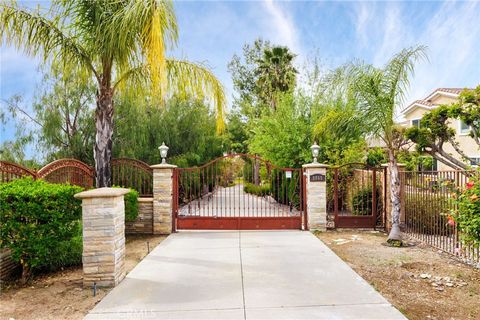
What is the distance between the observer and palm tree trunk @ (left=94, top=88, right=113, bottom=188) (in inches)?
291

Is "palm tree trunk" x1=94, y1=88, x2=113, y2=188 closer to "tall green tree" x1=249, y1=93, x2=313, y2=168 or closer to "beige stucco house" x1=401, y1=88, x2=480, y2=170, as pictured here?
"tall green tree" x1=249, y1=93, x2=313, y2=168

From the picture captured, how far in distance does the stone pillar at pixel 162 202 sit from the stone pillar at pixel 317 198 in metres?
3.59

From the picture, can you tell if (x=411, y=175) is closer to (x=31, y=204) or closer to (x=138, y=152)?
(x=31, y=204)

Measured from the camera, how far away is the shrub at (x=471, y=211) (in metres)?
4.52

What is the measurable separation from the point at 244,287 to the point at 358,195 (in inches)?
253

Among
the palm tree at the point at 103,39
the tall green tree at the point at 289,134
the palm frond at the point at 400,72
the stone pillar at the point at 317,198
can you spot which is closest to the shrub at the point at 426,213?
the stone pillar at the point at 317,198

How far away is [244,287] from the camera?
440 centimetres

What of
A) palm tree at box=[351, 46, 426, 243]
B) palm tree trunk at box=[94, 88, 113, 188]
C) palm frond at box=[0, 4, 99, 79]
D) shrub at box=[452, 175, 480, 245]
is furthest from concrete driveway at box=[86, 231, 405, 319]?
palm frond at box=[0, 4, 99, 79]

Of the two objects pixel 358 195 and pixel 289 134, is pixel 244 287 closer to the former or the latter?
pixel 358 195

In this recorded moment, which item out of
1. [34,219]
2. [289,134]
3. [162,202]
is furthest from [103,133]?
[289,134]

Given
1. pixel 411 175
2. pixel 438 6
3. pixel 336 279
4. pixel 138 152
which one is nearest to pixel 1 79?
pixel 138 152

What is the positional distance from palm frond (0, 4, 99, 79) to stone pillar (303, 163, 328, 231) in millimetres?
5770

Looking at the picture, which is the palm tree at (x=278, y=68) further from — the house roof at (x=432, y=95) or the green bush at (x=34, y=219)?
the green bush at (x=34, y=219)

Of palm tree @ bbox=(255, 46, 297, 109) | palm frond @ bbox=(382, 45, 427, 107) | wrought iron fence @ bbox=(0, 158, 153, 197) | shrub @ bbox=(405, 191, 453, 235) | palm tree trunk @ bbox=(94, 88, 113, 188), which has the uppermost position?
palm tree @ bbox=(255, 46, 297, 109)
